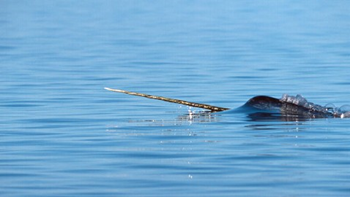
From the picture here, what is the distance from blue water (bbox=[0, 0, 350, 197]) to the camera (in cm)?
1030

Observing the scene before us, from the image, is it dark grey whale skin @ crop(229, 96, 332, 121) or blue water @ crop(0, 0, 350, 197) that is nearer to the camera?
blue water @ crop(0, 0, 350, 197)

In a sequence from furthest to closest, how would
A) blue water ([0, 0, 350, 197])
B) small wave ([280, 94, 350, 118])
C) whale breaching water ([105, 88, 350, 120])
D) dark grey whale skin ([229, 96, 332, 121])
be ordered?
small wave ([280, 94, 350, 118]) → whale breaching water ([105, 88, 350, 120]) → dark grey whale skin ([229, 96, 332, 121]) → blue water ([0, 0, 350, 197])

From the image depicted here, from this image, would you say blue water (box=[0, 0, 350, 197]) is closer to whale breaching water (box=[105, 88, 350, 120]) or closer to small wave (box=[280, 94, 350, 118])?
whale breaching water (box=[105, 88, 350, 120])

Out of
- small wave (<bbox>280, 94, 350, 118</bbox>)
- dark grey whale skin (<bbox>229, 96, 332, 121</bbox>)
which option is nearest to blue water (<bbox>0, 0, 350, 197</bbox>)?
dark grey whale skin (<bbox>229, 96, 332, 121</bbox>)

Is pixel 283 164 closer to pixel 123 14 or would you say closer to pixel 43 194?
pixel 43 194

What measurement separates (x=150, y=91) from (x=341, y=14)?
42906 millimetres

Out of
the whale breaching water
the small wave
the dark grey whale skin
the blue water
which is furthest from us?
the small wave

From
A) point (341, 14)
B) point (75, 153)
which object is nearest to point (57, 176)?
point (75, 153)

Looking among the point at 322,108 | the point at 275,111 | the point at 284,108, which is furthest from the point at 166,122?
the point at 322,108

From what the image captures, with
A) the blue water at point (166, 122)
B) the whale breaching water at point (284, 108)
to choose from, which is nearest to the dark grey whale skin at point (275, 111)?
the whale breaching water at point (284, 108)

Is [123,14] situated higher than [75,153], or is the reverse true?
[123,14]

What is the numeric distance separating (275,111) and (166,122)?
4.83 feet

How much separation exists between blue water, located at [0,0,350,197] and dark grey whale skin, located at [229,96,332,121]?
0.88 feet

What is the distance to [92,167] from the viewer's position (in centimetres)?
1106
